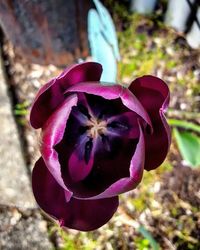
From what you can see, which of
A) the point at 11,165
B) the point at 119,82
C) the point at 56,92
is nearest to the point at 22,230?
the point at 11,165

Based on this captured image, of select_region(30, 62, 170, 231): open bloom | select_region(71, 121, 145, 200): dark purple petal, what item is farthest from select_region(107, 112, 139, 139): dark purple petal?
select_region(71, 121, 145, 200): dark purple petal

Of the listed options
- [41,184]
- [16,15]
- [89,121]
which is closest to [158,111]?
[89,121]

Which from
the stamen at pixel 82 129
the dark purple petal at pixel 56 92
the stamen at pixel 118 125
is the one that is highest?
the dark purple petal at pixel 56 92

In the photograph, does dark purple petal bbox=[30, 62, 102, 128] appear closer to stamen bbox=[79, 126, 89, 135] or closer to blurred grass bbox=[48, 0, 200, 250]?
stamen bbox=[79, 126, 89, 135]

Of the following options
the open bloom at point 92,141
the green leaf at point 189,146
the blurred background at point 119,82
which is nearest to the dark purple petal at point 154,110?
the open bloom at point 92,141

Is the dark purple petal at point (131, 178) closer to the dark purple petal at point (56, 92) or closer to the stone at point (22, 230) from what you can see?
the dark purple petal at point (56, 92)

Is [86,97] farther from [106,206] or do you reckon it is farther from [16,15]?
[16,15]
